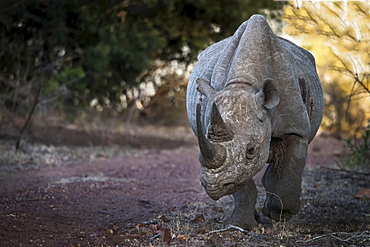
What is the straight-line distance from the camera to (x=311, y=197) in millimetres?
6531

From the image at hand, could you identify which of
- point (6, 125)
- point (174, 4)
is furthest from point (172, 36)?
point (6, 125)

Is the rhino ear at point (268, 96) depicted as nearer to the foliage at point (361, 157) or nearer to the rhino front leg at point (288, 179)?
the rhino front leg at point (288, 179)

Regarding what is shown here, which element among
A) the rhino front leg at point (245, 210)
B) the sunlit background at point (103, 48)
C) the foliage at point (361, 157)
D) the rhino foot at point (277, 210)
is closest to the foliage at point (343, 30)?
the foliage at point (361, 157)

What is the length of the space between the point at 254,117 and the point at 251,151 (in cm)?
29

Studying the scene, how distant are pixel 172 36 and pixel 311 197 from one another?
23.2 feet

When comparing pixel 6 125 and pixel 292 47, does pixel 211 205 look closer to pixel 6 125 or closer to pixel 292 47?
pixel 292 47

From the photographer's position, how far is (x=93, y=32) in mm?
11883

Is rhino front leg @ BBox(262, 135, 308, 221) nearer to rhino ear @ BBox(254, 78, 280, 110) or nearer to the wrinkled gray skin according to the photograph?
the wrinkled gray skin

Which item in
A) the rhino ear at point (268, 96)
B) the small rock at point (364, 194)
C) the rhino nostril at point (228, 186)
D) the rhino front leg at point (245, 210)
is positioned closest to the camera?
the rhino nostril at point (228, 186)

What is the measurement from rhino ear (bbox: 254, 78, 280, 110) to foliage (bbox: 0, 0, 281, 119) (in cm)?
658

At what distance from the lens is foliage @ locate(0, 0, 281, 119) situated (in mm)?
11031

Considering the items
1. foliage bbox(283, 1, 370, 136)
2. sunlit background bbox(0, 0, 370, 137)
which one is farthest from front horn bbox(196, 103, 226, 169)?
sunlit background bbox(0, 0, 370, 137)

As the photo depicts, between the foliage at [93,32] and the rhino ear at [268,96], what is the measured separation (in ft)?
21.6

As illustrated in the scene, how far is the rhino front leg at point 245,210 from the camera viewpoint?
16.3 ft
